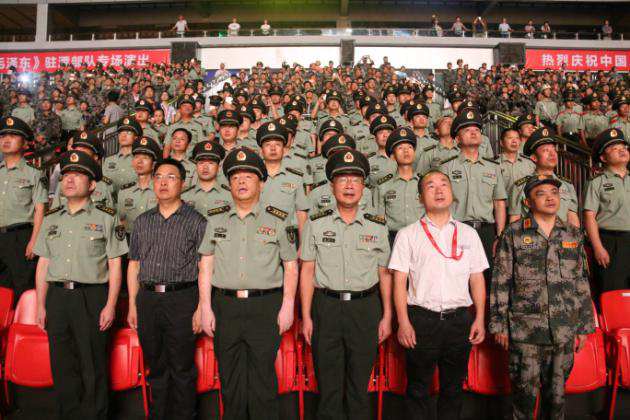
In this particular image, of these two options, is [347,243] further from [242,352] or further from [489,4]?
[489,4]

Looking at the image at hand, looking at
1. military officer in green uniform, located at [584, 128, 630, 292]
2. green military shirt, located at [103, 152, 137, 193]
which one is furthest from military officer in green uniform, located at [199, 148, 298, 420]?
green military shirt, located at [103, 152, 137, 193]

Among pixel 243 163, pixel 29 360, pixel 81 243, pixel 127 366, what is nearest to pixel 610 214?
pixel 243 163

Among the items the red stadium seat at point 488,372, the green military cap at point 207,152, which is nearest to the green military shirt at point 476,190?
the red stadium seat at point 488,372

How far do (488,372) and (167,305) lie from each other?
8.07ft

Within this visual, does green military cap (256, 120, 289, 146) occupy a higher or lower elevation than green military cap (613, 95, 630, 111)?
lower

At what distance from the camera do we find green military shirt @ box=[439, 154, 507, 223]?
4599 millimetres

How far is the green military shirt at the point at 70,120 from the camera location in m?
10.1

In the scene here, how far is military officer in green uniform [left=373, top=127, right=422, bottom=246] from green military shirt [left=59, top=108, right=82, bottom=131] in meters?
8.58

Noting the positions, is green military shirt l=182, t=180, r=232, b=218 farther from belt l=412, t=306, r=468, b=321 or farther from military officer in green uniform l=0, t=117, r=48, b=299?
belt l=412, t=306, r=468, b=321

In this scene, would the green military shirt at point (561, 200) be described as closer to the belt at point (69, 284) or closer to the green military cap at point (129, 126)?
the belt at point (69, 284)

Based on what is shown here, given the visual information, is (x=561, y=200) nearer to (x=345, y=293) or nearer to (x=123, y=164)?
(x=345, y=293)

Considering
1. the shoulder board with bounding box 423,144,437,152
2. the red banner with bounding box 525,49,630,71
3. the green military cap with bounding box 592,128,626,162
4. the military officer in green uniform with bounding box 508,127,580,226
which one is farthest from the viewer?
the red banner with bounding box 525,49,630,71

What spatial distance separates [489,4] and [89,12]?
2417 cm

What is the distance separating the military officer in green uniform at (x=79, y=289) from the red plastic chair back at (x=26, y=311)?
57 cm
